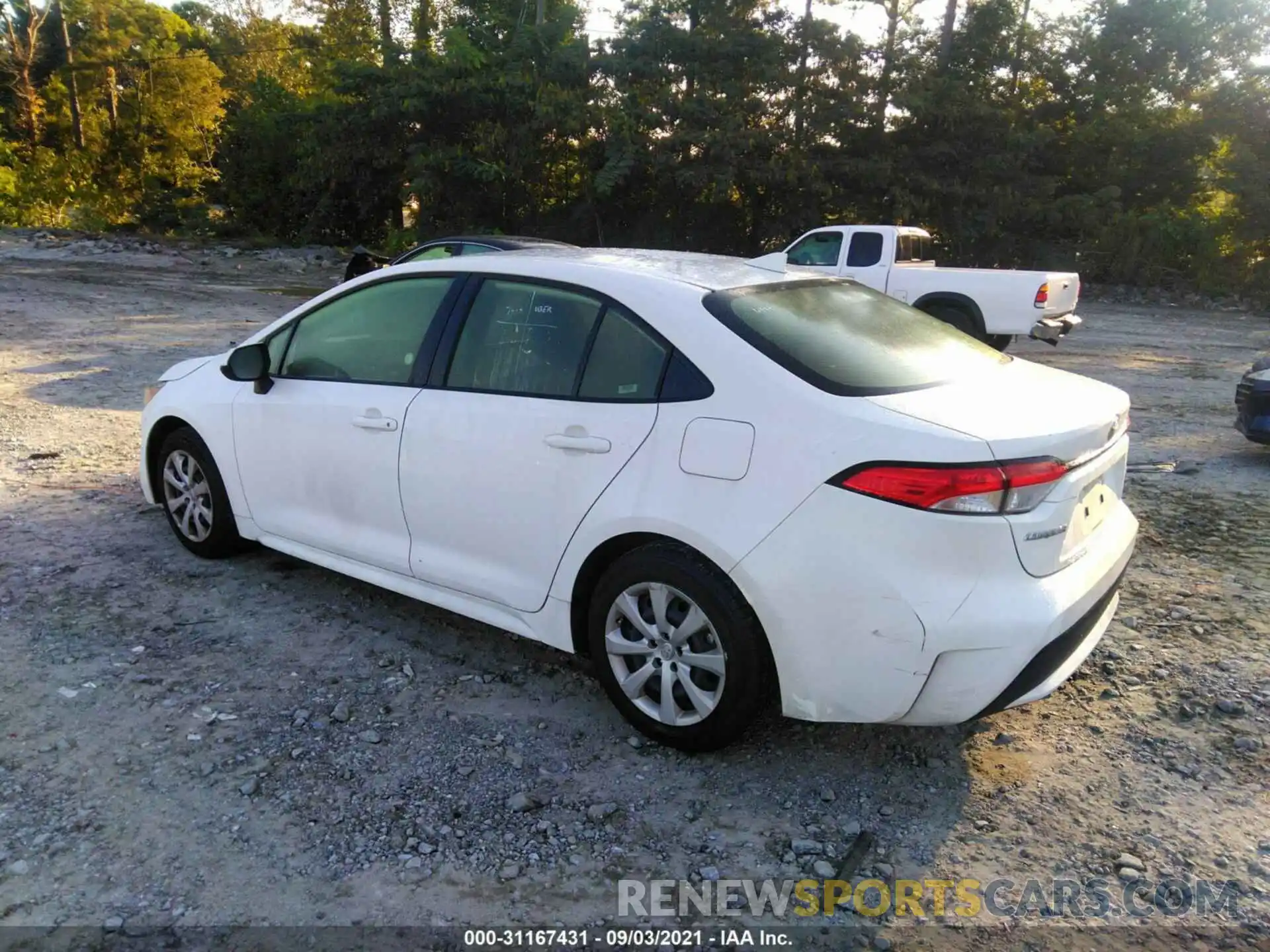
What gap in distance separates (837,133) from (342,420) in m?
22.4

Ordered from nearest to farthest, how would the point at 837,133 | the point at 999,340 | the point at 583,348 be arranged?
the point at 583,348
the point at 999,340
the point at 837,133

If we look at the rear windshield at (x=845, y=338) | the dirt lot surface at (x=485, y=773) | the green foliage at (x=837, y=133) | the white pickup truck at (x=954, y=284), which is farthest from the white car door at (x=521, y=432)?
the green foliage at (x=837, y=133)

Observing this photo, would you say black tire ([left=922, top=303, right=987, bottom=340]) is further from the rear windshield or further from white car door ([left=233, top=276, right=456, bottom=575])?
white car door ([left=233, top=276, right=456, bottom=575])

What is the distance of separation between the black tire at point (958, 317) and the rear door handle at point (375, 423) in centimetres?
1004

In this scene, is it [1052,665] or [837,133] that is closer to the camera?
[1052,665]

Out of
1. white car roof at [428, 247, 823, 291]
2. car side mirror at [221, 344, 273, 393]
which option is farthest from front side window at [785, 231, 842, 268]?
car side mirror at [221, 344, 273, 393]

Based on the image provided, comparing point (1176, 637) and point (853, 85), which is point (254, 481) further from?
point (853, 85)

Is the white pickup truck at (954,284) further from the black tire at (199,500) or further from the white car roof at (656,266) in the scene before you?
the black tire at (199,500)

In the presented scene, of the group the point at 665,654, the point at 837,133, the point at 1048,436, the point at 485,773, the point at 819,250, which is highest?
the point at 837,133

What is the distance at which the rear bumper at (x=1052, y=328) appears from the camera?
1204 cm

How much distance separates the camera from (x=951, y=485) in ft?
8.64

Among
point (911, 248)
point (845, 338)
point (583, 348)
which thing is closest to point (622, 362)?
point (583, 348)

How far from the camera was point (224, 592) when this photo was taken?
445 centimetres

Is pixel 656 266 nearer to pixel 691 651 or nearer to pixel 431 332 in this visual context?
pixel 431 332
